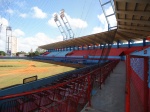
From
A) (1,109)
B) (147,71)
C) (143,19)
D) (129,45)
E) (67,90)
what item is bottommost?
(1,109)

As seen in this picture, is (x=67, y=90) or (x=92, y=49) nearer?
(x=67, y=90)

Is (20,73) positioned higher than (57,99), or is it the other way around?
(57,99)

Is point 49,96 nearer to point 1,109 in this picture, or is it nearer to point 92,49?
point 1,109

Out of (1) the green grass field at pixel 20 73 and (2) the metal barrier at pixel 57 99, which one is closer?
(2) the metal barrier at pixel 57 99

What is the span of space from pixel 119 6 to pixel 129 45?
1935cm

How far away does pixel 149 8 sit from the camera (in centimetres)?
1452

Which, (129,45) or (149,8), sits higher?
(149,8)

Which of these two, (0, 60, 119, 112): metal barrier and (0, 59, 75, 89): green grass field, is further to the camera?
(0, 59, 75, 89): green grass field

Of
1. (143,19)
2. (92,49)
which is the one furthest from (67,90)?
(92,49)

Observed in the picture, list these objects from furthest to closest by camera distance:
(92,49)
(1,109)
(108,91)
A: (92,49), (108,91), (1,109)

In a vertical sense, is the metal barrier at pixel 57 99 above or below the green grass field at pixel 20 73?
above

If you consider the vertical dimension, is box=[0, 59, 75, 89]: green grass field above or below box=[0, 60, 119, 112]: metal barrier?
below

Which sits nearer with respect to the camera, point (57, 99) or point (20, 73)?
point (57, 99)

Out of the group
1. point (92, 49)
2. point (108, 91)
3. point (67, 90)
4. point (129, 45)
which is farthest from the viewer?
point (92, 49)
